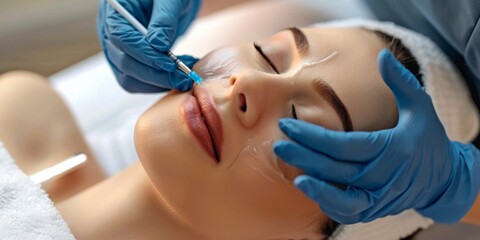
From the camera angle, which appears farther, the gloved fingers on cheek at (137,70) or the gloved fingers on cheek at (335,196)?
the gloved fingers on cheek at (137,70)

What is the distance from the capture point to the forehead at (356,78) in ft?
3.63

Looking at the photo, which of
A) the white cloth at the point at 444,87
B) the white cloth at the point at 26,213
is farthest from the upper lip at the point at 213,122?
the white cloth at the point at 444,87

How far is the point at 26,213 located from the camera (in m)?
1.13

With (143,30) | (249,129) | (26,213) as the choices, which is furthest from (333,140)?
(26,213)

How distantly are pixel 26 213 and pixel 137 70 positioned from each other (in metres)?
0.37

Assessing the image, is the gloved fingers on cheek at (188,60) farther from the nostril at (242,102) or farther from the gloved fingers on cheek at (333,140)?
the gloved fingers on cheek at (333,140)

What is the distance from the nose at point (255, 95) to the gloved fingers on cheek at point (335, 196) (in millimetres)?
174

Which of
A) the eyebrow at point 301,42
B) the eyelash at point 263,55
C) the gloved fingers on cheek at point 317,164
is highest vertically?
the eyebrow at point 301,42

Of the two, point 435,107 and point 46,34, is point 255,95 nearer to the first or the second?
point 435,107

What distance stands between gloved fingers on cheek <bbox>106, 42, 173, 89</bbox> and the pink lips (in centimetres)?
15

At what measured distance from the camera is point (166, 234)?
46.8 inches

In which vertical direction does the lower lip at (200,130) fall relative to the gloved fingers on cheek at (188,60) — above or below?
below

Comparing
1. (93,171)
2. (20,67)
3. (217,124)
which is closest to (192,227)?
(217,124)

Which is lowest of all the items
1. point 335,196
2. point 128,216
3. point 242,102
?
point 128,216
